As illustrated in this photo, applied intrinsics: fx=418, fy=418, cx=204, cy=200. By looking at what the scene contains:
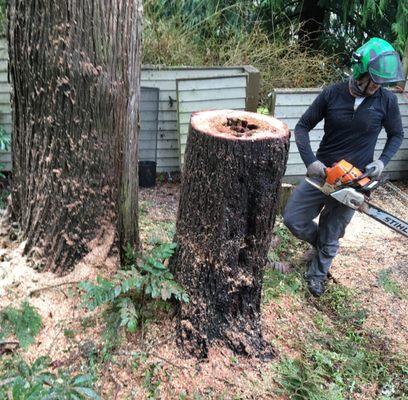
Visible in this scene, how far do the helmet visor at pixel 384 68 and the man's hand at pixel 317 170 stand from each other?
74 cm

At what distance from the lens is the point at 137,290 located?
2436mm

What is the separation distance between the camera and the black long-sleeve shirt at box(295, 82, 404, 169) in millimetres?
3312

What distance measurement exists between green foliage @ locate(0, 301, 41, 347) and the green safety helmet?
278 centimetres

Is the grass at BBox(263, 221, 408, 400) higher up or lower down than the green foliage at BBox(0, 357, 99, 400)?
lower down

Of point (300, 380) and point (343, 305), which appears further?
point (343, 305)

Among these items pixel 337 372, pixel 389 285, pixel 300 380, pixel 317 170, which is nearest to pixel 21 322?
pixel 300 380

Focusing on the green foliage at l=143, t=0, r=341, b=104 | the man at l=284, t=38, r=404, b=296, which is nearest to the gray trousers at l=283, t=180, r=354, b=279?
the man at l=284, t=38, r=404, b=296

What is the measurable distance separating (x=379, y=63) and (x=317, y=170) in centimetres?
91

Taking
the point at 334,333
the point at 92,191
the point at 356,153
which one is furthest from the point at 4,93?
the point at 334,333

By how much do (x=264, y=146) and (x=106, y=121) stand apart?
0.86 metres

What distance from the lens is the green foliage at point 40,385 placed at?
5.41 feet

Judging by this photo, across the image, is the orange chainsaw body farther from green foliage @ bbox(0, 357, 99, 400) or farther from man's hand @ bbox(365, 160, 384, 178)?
green foliage @ bbox(0, 357, 99, 400)

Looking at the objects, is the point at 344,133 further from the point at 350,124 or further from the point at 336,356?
the point at 336,356

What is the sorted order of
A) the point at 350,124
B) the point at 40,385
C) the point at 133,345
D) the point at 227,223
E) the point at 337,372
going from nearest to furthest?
the point at 40,385 < the point at 227,223 < the point at 133,345 < the point at 337,372 < the point at 350,124
